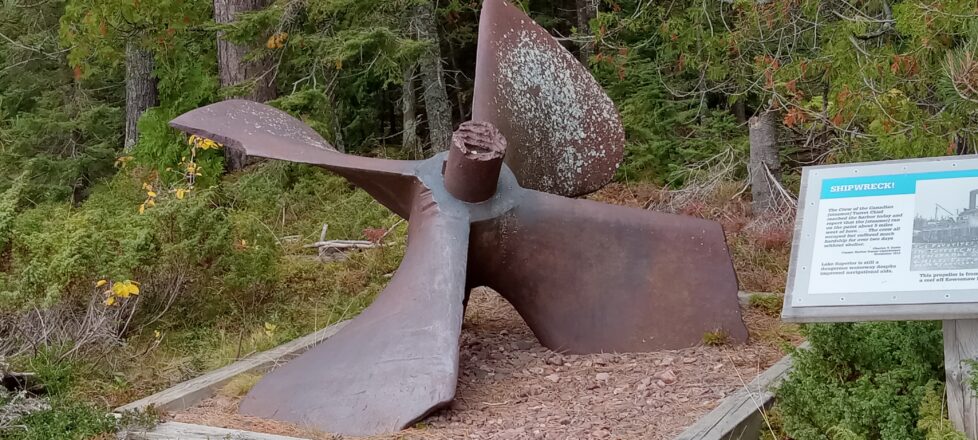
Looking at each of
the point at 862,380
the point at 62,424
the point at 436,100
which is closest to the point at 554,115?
the point at 862,380

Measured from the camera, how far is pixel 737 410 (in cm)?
332

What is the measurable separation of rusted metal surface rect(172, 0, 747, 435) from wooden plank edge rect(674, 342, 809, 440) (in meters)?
0.51

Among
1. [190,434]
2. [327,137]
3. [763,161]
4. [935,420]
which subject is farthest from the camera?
[327,137]

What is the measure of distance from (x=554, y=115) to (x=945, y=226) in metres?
2.22

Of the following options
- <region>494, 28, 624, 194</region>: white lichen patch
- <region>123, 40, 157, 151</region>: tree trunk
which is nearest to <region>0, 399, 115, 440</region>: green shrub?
<region>494, 28, 624, 194</region>: white lichen patch

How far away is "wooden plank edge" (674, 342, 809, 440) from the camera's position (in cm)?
313

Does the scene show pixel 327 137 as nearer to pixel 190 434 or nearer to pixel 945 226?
pixel 190 434

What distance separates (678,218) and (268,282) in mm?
2672

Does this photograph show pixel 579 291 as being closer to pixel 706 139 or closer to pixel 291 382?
pixel 291 382

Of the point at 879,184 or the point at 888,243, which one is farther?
the point at 879,184

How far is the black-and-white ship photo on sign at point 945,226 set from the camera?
2615 mm

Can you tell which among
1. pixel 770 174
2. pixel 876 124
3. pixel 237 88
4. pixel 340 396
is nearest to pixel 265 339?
pixel 340 396

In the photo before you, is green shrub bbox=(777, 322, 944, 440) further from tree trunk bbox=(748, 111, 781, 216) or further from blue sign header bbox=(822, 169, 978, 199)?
tree trunk bbox=(748, 111, 781, 216)

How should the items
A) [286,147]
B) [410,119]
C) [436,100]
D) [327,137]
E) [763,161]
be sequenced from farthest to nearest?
[410,119]
[436,100]
[327,137]
[763,161]
[286,147]
